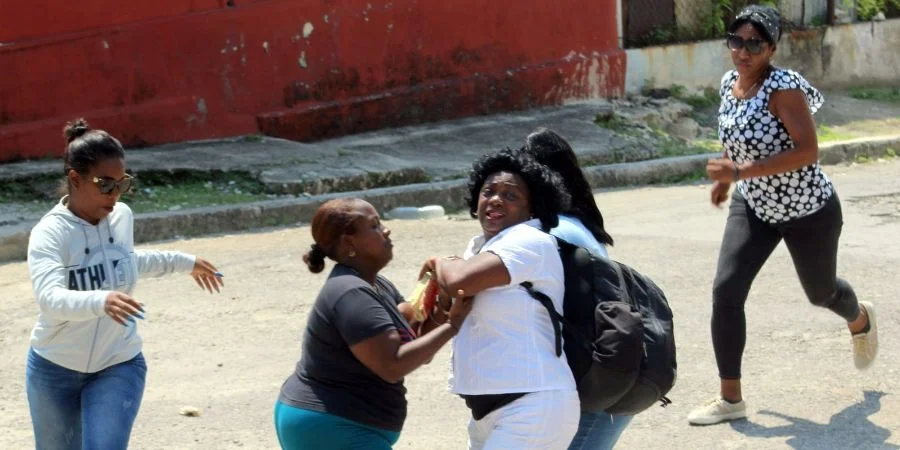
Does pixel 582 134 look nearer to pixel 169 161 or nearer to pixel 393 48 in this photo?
pixel 393 48

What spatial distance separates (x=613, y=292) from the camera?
3533mm

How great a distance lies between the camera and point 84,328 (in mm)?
4113

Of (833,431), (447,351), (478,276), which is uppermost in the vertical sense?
(478,276)

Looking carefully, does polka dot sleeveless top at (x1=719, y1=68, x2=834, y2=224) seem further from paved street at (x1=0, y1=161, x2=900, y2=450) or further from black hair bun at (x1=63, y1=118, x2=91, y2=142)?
black hair bun at (x1=63, y1=118, x2=91, y2=142)

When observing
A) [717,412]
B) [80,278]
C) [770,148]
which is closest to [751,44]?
[770,148]

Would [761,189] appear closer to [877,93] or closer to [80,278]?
[80,278]

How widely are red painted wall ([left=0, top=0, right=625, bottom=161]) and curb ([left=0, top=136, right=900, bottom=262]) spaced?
6.86ft

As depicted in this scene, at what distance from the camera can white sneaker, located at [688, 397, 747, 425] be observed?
18.2 feet

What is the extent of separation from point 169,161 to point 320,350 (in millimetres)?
7605

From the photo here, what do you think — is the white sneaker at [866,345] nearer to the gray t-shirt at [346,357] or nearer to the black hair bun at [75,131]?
the gray t-shirt at [346,357]

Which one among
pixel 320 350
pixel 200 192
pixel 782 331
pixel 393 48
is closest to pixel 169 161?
pixel 200 192

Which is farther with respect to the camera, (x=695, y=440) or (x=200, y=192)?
(x=200, y=192)

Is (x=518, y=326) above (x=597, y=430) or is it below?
above

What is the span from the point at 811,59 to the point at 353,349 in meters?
14.3
